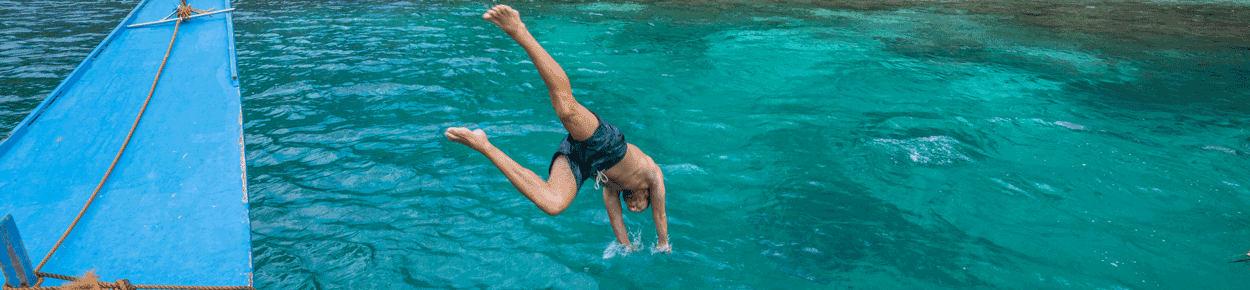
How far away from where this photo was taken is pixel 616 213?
482cm

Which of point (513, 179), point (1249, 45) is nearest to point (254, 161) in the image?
Answer: point (513, 179)

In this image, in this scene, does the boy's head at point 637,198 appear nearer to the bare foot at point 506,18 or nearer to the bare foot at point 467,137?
the bare foot at point 467,137

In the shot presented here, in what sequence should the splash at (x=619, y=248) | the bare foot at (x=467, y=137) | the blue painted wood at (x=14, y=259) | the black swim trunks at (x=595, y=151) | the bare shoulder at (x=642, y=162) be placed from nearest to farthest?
the blue painted wood at (x=14, y=259)
the bare foot at (x=467, y=137)
the black swim trunks at (x=595, y=151)
the bare shoulder at (x=642, y=162)
the splash at (x=619, y=248)

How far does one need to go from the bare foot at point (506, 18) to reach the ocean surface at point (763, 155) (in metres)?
2.22

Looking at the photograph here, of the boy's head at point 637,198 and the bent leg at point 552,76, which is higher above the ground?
the bent leg at point 552,76

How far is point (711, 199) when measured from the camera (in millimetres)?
6160

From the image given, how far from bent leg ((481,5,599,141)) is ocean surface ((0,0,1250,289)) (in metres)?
1.57

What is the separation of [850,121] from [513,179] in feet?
21.0

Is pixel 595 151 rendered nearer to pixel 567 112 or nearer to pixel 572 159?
pixel 572 159

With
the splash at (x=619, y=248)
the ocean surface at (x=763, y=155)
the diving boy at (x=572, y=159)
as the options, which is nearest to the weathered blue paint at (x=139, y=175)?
the ocean surface at (x=763, y=155)

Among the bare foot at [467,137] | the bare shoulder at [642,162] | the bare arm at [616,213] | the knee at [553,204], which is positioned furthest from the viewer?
the bare arm at [616,213]

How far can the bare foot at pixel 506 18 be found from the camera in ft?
10.8

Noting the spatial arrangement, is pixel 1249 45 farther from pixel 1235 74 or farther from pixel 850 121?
pixel 850 121

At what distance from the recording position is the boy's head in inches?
178
